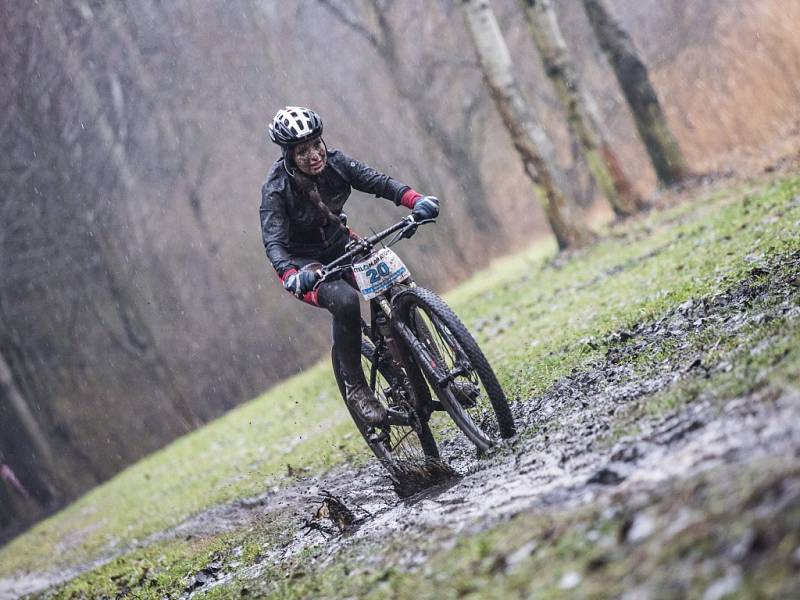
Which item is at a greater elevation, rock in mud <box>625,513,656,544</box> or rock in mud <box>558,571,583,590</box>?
rock in mud <box>625,513,656,544</box>

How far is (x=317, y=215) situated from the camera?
765cm

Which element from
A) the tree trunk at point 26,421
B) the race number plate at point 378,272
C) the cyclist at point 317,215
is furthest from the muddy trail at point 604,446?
the tree trunk at point 26,421

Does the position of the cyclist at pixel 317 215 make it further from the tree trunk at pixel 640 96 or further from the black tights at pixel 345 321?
the tree trunk at pixel 640 96

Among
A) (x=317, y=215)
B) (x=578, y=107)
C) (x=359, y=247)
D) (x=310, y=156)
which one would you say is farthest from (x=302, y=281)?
(x=578, y=107)

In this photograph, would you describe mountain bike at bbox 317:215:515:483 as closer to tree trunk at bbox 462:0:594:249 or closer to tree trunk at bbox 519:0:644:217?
tree trunk at bbox 462:0:594:249

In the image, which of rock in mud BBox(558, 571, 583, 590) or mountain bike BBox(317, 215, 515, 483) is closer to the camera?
rock in mud BBox(558, 571, 583, 590)

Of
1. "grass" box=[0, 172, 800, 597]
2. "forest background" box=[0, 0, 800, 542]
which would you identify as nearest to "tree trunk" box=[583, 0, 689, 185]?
"forest background" box=[0, 0, 800, 542]

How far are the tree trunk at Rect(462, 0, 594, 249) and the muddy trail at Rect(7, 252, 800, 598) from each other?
8.67 metres

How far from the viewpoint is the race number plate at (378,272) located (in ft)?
23.5

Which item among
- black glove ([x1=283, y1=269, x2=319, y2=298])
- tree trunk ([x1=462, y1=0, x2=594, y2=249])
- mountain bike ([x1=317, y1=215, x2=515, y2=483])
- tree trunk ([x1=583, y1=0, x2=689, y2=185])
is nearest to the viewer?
mountain bike ([x1=317, y1=215, x2=515, y2=483])

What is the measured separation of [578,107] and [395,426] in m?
12.0

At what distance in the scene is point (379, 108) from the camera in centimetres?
3528

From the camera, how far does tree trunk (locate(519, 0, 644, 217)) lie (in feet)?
59.7

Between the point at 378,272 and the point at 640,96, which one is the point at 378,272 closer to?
the point at 378,272
